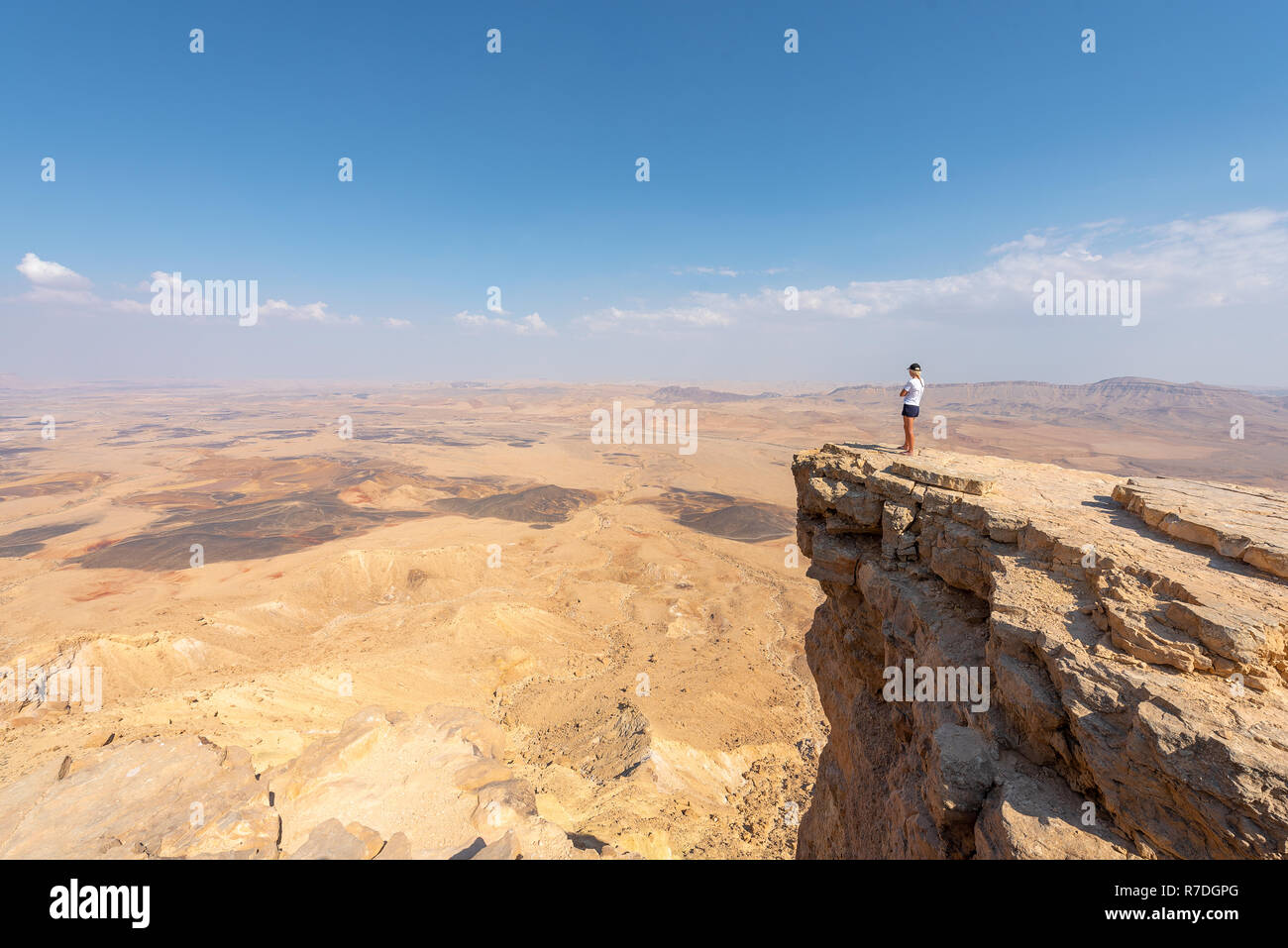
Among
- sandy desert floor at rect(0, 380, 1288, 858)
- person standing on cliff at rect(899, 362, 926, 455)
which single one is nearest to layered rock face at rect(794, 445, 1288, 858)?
person standing on cliff at rect(899, 362, 926, 455)

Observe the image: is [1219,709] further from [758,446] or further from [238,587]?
[758,446]

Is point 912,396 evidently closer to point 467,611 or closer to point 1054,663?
point 1054,663

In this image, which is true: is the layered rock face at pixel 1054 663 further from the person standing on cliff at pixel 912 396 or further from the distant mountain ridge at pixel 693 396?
the distant mountain ridge at pixel 693 396

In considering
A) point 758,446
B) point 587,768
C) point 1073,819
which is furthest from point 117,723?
point 758,446

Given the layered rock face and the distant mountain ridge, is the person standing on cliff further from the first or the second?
the distant mountain ridge

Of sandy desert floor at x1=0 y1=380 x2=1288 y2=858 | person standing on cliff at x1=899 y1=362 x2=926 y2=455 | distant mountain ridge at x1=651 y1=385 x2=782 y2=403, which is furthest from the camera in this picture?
distant mountain ridge at x1=651 y1=385 x2=782 y2=403

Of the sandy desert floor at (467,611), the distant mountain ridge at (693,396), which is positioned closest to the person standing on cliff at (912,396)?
the sandy desert floor at (467,611)

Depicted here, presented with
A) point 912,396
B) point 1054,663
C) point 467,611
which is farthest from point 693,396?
point 1054,663

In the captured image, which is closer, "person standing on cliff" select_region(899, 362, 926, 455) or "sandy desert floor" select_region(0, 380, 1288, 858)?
"person standing on cliff" select_region(899, 362, 926, 455)
